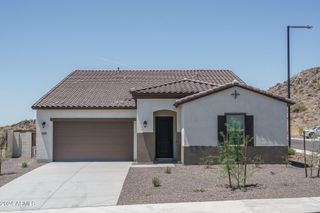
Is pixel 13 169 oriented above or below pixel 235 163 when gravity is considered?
below

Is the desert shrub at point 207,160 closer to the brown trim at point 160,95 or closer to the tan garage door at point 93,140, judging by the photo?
the brown trim at point 160,95

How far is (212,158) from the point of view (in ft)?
67.7

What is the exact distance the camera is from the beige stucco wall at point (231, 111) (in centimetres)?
2092

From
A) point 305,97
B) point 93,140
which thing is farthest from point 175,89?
point 305,97

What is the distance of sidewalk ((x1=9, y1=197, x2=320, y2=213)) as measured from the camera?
11.1 m

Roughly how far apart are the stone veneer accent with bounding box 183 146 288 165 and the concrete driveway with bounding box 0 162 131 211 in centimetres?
291

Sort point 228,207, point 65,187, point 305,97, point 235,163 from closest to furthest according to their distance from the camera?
1. point 228,207
2. point 235,163
3. point 65,187
4. point 305,97

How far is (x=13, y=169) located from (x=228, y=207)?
12135mm

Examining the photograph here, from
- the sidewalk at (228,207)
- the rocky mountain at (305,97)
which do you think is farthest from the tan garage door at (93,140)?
the rocky mountain at (305,97)

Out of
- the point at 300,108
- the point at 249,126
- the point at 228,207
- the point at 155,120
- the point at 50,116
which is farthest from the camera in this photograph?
the point at 300,108

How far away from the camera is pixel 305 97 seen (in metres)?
70.6

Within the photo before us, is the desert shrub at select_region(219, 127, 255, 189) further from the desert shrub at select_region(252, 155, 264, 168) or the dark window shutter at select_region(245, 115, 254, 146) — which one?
the dark window shutter at select_region(245, 115, 254, 146)

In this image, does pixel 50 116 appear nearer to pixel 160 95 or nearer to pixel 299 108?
pixel 160 95

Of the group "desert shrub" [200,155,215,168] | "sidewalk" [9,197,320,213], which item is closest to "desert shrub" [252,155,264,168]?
"desert shrub" [200,155,215,168]
